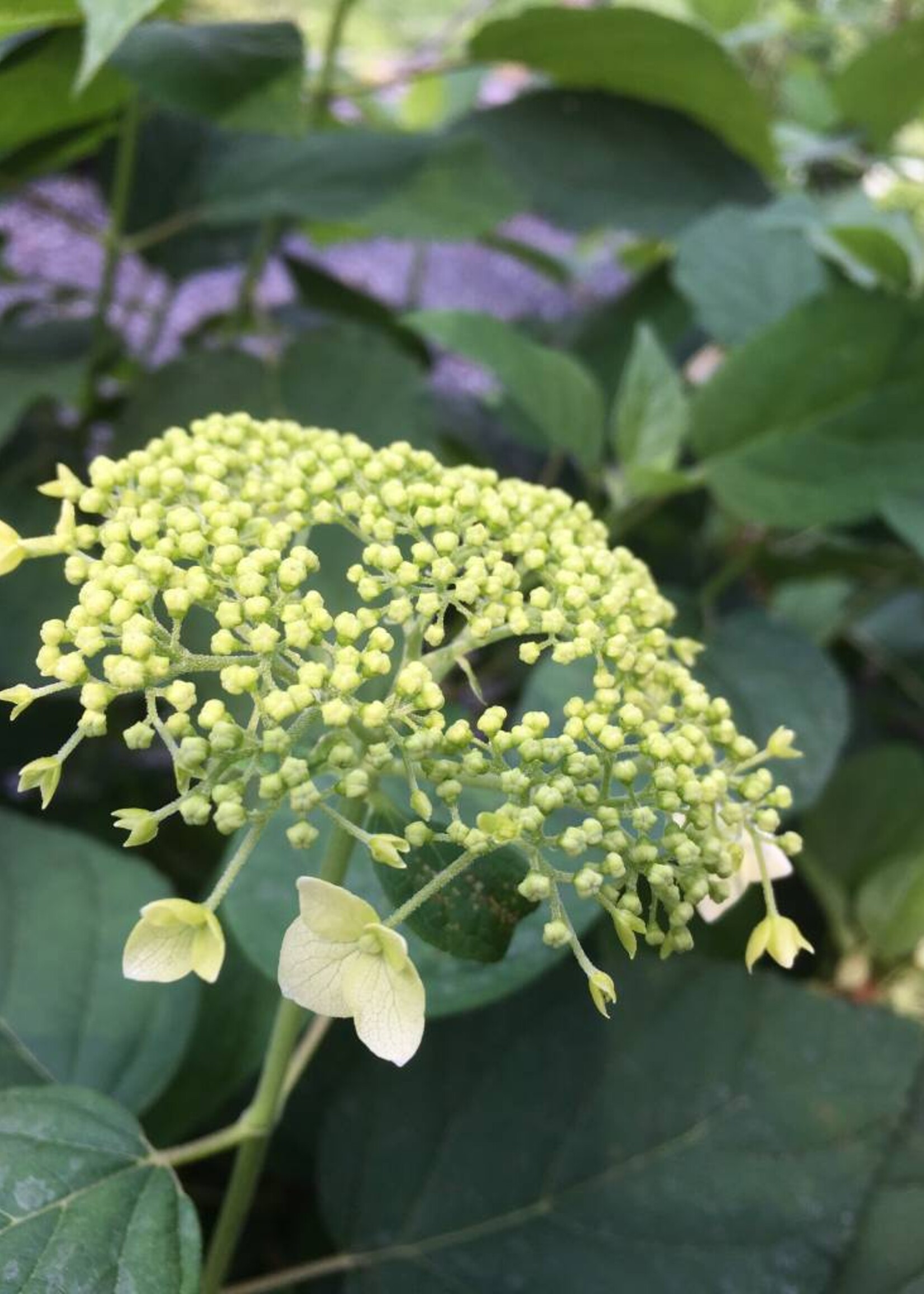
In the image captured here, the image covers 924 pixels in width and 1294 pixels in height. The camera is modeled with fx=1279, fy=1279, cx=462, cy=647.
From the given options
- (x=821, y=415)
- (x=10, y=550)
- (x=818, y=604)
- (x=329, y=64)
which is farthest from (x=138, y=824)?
(x=818, y=604)

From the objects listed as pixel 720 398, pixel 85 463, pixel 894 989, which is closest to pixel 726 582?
pixel 720 398

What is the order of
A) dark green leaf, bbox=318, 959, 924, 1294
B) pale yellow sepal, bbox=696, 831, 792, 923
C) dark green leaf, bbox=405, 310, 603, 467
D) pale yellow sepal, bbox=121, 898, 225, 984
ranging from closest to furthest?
pale yellow sepal, bbox=121, 898, 225, 984
pale yellow sepal, bbox=696, 831, 792, 923
dark green leaf, bbox=318, 959, 924, 1294
dark green leaf, bbox=405, 310, 603, 467

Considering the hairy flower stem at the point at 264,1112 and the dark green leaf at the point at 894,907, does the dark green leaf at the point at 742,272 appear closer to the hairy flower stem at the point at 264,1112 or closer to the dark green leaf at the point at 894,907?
the dark green leaf at the point at 894,907

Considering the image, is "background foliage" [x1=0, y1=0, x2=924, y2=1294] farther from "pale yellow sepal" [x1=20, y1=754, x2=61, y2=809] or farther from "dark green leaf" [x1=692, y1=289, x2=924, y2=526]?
"pale yellow sepal" [x1=20, y1=754, x2=61, y2=809]

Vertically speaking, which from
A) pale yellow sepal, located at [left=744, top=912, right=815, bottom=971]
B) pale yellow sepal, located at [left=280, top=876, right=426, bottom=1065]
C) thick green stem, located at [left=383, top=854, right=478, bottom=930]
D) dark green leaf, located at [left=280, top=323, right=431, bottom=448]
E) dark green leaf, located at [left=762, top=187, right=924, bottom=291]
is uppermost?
dark green leaf, located at [left=762, top=187, right=924, bottom=291]

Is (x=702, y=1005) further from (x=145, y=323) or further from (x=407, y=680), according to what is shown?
(x=145, y=323)

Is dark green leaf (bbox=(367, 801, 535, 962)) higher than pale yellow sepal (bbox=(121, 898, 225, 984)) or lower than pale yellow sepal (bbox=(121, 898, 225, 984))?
lower

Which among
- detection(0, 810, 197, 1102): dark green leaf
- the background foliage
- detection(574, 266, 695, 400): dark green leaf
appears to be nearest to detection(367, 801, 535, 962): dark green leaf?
the background foliage
